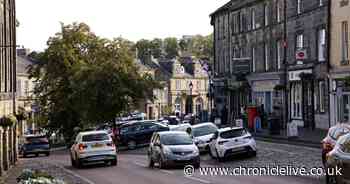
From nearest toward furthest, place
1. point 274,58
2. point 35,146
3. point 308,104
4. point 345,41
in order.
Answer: point 345,41
point 308,104
point 35,146
point 274,58

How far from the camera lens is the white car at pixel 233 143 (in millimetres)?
29703

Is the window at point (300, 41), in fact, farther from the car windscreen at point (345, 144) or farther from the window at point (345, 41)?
the car windscreen at point (345, 144)

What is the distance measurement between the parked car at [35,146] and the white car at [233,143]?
23.6 metres

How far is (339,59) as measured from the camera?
134ft

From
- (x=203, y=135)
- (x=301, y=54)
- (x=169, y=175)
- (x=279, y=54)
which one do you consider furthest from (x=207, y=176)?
(x=279, y=54)

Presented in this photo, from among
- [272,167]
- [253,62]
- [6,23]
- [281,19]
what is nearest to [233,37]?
[253,62]

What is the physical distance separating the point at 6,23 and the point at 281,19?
24.2 meters

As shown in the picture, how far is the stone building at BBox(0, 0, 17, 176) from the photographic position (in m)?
29.8

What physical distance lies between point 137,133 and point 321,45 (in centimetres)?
1304

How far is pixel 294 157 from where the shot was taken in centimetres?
2825

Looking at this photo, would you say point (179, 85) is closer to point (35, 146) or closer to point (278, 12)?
point (278, 12)

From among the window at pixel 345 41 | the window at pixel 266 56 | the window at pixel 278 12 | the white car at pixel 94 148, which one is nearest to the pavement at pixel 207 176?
the white car at pixel 94 148

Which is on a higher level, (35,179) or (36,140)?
(35,179)

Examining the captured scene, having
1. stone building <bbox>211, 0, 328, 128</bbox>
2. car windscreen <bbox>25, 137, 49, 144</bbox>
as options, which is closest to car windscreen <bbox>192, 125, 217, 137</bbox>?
stone building <bbox>211, 0, 328, 128</bbox>
